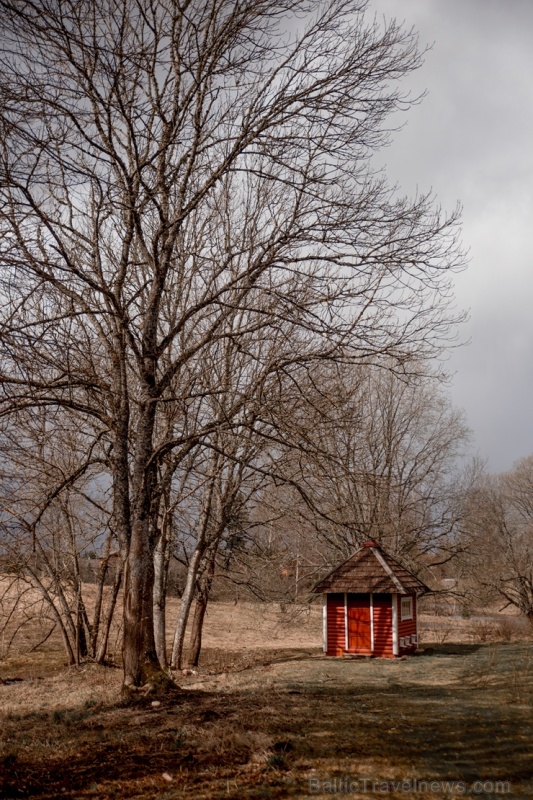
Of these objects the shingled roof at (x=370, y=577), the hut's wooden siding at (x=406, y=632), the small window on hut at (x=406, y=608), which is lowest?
the hut's wooden siding at (x=406, y=632)

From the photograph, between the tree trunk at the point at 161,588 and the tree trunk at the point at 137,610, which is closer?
the tree trunk at the point at 137,610

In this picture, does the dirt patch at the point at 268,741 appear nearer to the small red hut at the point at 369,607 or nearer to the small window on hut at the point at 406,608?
the small red hut at the point at 369,607

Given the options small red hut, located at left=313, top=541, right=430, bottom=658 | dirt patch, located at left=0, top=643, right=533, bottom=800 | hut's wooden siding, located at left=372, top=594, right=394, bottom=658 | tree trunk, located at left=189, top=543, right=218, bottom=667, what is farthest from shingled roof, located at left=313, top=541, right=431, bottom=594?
dirt patch, located at left=0, top=643, right=533, bottom=800

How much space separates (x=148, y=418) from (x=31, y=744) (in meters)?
4.47

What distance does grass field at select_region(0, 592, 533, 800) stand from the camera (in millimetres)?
5754

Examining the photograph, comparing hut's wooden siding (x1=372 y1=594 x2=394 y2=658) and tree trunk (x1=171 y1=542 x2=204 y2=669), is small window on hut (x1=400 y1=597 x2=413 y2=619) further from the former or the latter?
tree trunk (x1=171 y1=542 x2=204 y2=669)

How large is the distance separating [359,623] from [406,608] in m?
1.47

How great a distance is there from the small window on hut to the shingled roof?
0.34 meters

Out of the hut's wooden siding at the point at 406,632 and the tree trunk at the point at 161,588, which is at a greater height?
the tree trunk at the point at 161,588

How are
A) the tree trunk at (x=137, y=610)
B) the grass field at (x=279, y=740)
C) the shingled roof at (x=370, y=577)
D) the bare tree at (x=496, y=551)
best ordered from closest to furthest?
the grass field at (x=279, y=740) < the tree trunk at (x=137, y=610) < the shingled roof at (x=370, y=577) < the bare tree at (x=496, y=551)

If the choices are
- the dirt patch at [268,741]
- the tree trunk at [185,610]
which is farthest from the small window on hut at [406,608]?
the dirt patch at [268,741]

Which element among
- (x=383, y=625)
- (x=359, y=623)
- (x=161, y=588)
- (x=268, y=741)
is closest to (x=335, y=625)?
(x=359, y=623)

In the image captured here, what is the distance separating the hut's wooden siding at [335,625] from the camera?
20.3 metres

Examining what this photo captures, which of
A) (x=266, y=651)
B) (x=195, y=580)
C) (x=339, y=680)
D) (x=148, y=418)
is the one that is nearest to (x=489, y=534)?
(x=266, y=651)
